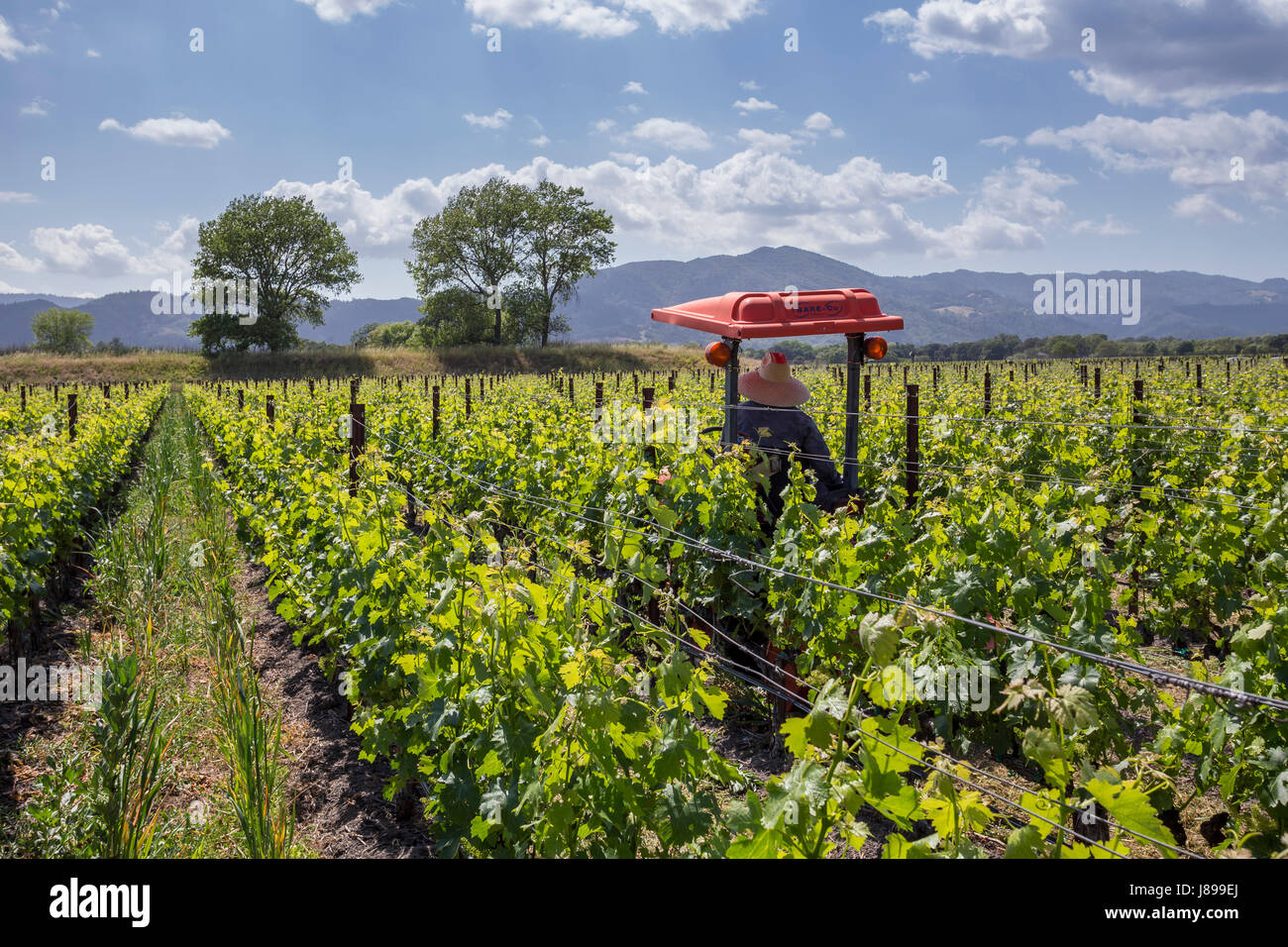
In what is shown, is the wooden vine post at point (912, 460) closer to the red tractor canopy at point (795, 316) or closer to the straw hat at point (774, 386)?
the straw hat at point (774, 386)

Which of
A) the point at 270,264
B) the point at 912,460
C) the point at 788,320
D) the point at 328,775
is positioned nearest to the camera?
the point at 328,775

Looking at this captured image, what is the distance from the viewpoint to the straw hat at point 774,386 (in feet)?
18.4

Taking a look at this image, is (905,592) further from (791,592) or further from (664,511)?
(664,511)

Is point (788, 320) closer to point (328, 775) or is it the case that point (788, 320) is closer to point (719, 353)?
point (719, 353)

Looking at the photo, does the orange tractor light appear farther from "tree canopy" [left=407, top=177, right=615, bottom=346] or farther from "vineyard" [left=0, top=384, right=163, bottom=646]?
"tree canopy" [left=407, top=177, right=615, bottom=346]

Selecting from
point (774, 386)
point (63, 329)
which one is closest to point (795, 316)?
point (774, 386)

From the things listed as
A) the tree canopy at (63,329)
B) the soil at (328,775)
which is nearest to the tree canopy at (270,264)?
the tree canopy at (63,329)

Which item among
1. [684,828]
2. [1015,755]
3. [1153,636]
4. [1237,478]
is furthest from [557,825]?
[1237,478]

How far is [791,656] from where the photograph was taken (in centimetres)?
427

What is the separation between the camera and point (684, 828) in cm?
209

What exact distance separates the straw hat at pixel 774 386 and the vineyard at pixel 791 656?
2.59 feet

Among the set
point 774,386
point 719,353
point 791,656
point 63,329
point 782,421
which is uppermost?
point 63,329

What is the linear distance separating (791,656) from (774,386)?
2116 millimetres

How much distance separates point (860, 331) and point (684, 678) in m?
3.51
